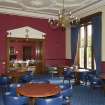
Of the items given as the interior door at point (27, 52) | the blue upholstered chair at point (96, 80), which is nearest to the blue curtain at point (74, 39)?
the blue upholstered chair at point (96, 80)

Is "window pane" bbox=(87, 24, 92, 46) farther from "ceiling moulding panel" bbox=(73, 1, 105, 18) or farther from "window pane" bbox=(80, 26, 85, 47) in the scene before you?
"ceiling moulding panel" bbox=(73, 1, 105, 18)

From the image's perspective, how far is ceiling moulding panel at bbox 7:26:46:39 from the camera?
10695mm

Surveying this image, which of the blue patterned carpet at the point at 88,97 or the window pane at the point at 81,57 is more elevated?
the window pane at the point at 81,57

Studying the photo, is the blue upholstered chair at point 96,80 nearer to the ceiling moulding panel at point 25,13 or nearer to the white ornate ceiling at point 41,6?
the white ornate ceiling at point 41,6

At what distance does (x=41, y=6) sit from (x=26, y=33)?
2.35 metres

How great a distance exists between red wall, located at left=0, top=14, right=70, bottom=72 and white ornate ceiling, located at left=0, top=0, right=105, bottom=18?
1.55 feet

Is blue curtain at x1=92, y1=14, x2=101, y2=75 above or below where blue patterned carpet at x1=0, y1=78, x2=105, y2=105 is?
above

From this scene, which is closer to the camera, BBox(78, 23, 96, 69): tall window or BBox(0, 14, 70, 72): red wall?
BBox(78, 23, 96, 69): tall window

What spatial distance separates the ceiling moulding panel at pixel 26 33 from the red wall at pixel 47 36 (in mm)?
204

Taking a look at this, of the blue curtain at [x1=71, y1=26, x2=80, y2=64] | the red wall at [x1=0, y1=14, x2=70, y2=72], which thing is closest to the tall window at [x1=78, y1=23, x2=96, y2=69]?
the blue curtain at [x1=71, y1=26, x2=80, y2=64]

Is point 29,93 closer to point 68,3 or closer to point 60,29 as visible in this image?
point 68,3

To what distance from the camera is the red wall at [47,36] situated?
1045 cm

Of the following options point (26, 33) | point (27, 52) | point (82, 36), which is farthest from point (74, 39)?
point (27, 52)

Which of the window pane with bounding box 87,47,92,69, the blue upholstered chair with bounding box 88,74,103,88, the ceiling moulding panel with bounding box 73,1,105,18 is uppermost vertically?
the ceiling moulding panel with bounding box 73,1,105,18
